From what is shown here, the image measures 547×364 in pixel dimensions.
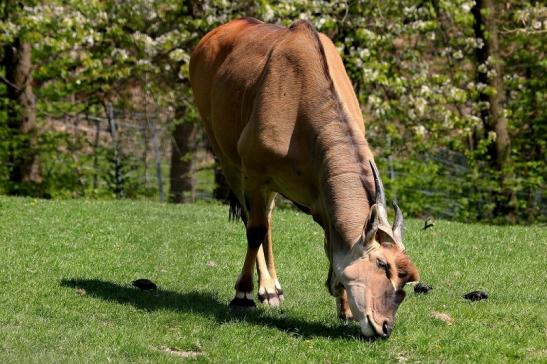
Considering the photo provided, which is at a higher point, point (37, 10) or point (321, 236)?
point (37, 10)

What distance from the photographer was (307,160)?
26.9ft

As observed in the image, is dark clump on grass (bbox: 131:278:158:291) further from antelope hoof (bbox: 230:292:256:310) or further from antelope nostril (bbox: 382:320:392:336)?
antelope nostril (bbox: 382:320:392:336)

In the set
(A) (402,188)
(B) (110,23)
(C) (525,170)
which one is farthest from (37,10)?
(C) (525,170)

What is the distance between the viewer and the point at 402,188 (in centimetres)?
2347

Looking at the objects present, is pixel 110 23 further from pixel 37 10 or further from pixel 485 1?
pixel 485 1

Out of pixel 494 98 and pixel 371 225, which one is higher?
pixel 494 98

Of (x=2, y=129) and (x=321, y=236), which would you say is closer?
(x=321, y=236)

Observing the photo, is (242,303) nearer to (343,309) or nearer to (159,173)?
(343,309)

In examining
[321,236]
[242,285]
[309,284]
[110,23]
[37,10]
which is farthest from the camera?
[110,23]

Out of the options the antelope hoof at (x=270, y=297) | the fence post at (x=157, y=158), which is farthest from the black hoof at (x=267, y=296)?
the fence post at (x=157, y=158)

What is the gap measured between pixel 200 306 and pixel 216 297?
66 centimetres

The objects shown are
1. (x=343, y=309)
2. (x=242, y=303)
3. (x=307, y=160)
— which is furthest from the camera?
(x=242, y=303)

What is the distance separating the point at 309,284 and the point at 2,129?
14250 millimetres

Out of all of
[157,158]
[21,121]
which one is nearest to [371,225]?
[157,158]
